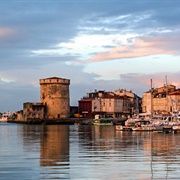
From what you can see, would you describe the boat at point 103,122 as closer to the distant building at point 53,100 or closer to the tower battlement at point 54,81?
the distant building at point 53,100

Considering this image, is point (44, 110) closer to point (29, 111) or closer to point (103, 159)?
point (29, 111)

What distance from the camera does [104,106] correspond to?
8838 cm

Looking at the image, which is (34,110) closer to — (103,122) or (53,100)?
(53,100)

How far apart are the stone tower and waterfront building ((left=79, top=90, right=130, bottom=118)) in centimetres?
587

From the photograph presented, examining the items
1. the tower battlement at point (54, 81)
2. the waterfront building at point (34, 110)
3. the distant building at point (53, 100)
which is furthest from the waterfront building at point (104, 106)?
the waterfront building at point (34, 110)

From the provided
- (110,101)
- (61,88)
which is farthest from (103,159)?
(110,101)

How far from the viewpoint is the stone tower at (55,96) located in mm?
81688

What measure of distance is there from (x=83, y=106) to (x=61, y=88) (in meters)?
8.16

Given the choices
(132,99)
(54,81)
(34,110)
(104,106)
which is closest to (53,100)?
(54,81)

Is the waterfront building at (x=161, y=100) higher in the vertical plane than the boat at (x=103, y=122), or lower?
higher

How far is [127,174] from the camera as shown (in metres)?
13.0

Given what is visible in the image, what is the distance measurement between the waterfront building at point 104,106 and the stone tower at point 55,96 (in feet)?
19.2

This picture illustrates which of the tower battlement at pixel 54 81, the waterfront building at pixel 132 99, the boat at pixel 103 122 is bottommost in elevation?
the boat at pixel 103 122

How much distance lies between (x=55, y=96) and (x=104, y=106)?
Answer: 34.0 feet
